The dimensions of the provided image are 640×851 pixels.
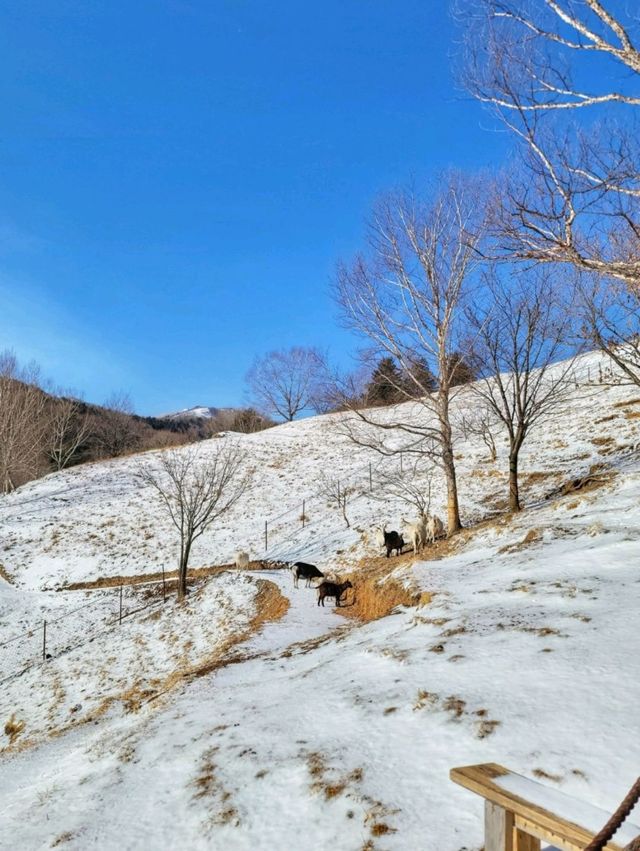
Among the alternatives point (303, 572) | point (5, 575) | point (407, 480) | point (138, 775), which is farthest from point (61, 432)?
point (138, 775)

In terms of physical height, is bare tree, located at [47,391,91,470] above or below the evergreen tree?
above

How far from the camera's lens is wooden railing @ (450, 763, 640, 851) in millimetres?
1932

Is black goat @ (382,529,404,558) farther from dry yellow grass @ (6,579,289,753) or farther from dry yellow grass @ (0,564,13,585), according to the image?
dry yellow grass @ (0,564,13,585)

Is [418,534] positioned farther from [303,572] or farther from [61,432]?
[61,432]

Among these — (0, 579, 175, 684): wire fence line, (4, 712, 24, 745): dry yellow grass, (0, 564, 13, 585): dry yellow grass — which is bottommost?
(4, 712, 24, 745): dry yellow grass

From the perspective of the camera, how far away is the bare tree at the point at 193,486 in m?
20.1

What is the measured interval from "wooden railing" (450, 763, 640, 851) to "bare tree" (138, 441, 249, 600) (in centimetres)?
1783

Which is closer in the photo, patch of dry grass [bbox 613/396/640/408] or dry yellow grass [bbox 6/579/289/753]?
dry yellow grass [bbox 6/579/289/753]

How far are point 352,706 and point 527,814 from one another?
12.7 feet

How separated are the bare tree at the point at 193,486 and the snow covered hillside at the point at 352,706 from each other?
3.51 meters

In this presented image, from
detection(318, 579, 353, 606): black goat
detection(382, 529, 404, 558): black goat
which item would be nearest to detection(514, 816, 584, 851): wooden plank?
detection(318, 579, 353, 606): black goat

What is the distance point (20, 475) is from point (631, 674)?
53150 millimetres

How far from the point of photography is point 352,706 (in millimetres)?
5652

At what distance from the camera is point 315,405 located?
16.2 metres
